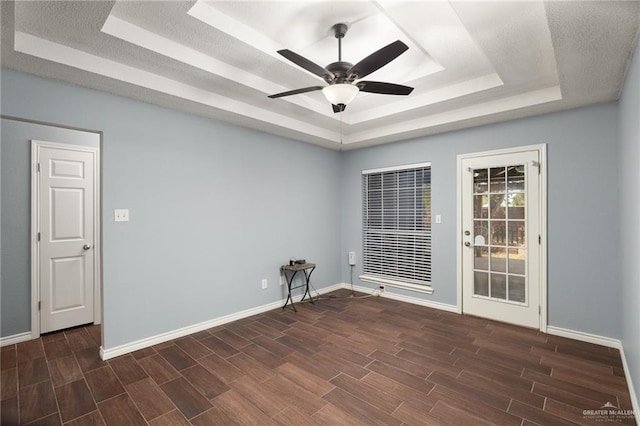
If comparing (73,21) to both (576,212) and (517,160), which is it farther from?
(576,212)

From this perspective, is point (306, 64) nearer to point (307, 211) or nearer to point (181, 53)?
point (181, 53)

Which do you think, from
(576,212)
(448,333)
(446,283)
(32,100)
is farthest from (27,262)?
(576,212)

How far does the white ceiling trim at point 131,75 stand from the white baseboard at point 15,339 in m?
2.88

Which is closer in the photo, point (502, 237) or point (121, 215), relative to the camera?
point (121, 215)

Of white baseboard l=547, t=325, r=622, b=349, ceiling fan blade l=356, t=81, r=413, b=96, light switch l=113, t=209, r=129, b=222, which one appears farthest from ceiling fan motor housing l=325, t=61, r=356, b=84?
white baseboard l=547, t=325, r=622, b=349

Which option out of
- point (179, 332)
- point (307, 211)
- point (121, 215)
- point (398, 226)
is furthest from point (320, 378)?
point (398, 226)

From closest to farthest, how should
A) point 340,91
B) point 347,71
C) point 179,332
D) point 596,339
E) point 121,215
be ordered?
point 347,71, point 340,91, point 121,215, point 596,339, point 179,332

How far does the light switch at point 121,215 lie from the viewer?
285 centimetres

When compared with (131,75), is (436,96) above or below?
above

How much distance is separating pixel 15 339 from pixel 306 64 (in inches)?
160

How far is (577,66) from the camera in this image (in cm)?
226

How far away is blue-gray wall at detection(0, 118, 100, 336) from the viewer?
3125 millimetres

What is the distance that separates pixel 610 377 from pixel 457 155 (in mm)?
2681

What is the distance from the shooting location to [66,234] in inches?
139
